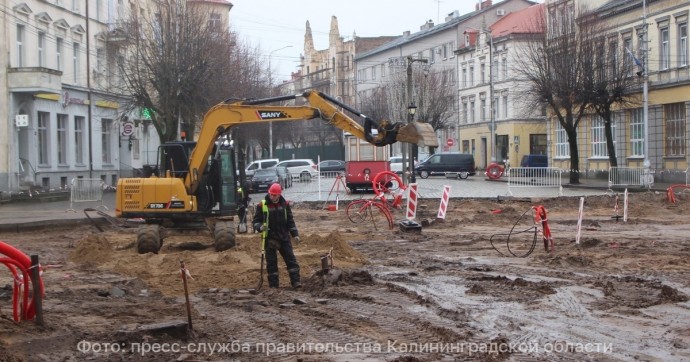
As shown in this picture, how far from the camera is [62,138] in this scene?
45.8 meters

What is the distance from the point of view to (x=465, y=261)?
55.4 ft

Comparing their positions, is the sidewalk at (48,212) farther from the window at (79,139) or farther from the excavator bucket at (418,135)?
the excavator bucket at (418,135)

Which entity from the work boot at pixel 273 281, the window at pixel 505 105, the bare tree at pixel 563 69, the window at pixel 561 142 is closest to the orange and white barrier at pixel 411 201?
the work boot at pixel 273 281

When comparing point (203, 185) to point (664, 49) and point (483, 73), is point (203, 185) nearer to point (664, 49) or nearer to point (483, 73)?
point (664, 49)

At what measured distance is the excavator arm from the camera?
1630cm

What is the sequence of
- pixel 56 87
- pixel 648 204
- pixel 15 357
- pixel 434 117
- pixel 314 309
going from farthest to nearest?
pixel 434 117, pixel 56 87, pixel 648 204, pixel 314 309, pixel 15 357

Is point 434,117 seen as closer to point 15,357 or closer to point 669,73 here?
point 669,73

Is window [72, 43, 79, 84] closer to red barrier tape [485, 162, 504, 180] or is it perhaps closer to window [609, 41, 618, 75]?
red barrier tape [485, 162, 504, 180]

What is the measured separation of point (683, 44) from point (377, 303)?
3956cm

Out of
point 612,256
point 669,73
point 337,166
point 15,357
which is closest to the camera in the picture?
point 15,357

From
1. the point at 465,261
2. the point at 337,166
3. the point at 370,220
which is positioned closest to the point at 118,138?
the point at 337,166

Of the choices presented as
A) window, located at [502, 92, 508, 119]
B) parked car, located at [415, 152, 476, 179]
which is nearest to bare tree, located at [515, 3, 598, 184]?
parked car, located at [415, 152, 476, 179]

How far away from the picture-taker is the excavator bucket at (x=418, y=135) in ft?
52.0

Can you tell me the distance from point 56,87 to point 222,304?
3274 cm
